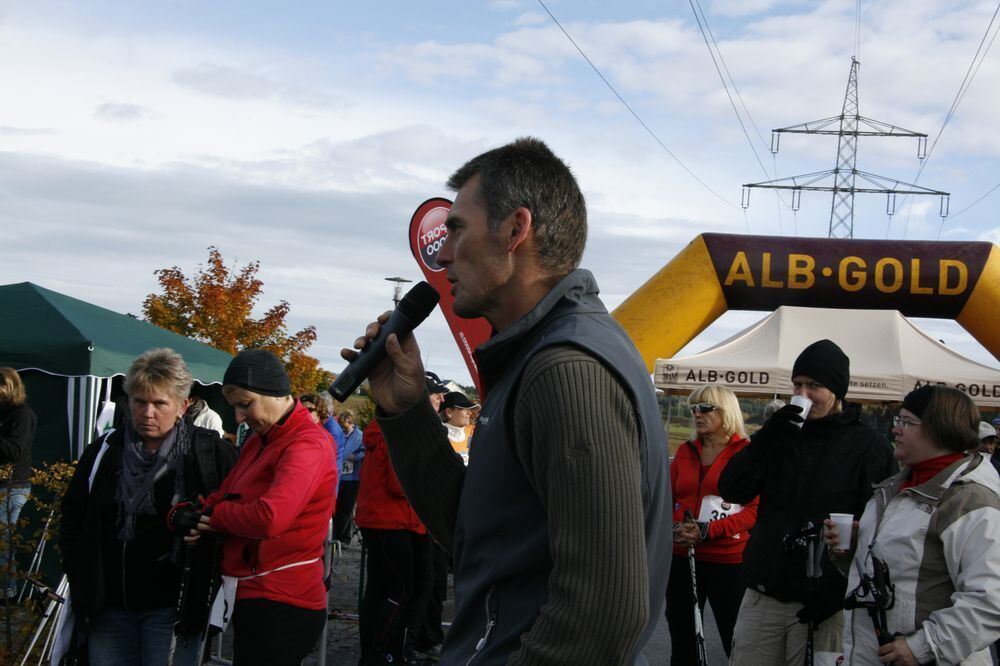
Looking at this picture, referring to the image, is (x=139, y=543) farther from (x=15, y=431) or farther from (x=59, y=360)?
(x=59, y=360)

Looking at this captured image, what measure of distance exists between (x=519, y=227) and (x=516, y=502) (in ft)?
1.70

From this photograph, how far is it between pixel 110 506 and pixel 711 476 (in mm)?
3661

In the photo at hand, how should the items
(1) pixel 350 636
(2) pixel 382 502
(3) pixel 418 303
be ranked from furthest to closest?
(1) pixel 350 636 → (2) pixel 382 502 → (3) pixel 418 303

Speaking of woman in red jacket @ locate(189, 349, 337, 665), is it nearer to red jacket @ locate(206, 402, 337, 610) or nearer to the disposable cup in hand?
red jacket @ locate(206, 402, 337, 610)

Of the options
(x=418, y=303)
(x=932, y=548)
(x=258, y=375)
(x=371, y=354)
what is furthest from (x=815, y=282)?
(x=371, y=354)

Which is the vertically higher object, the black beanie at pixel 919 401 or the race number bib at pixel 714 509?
the black beanie at pixel 919 401

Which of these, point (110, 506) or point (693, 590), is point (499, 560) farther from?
point (693, 590)

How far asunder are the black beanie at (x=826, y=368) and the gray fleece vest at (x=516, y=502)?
325cm

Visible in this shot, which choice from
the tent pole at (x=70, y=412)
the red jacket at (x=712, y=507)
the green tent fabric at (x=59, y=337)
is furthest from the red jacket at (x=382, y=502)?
the tent pole at (x=70, y=412)

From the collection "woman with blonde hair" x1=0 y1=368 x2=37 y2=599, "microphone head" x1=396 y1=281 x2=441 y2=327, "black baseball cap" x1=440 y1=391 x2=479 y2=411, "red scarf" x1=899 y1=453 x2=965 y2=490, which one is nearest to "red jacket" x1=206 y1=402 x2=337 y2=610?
"microphone head" x1=396 y1=281 x2=441 y2=327

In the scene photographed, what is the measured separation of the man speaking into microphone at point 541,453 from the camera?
156 centimetres

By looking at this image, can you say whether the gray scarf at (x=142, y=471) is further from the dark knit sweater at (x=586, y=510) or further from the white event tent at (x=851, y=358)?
the white event tent at (x=851, y=358)

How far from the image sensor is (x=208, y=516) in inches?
164

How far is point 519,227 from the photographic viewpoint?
1.90 metres
